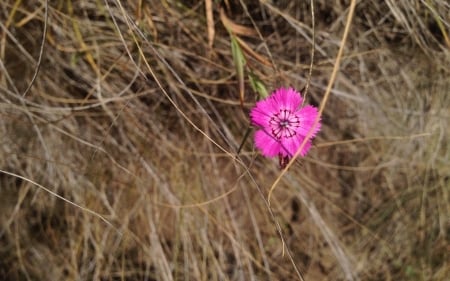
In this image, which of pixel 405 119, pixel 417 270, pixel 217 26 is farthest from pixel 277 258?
pixel 217 26

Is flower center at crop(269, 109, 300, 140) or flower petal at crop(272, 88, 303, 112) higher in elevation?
flower petal at crop(272, 88, 303, 112)

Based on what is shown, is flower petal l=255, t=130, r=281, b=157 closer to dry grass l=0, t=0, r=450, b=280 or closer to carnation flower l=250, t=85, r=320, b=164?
carnation flower l=250, t=85, r=320, b=164

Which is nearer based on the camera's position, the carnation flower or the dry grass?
the carnation flower

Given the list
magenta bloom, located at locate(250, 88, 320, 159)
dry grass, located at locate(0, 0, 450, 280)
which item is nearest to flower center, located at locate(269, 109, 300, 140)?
magenta bloom, located at locate(250, 88, 320, 159)

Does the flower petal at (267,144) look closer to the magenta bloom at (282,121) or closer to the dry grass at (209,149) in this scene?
the magenta bloom at (282,121)

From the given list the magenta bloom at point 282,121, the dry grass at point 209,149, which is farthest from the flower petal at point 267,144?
the dry grass at point 209,149

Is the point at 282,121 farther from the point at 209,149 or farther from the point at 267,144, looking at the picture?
the point at 209,149

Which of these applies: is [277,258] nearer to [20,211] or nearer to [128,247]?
[128,247]
